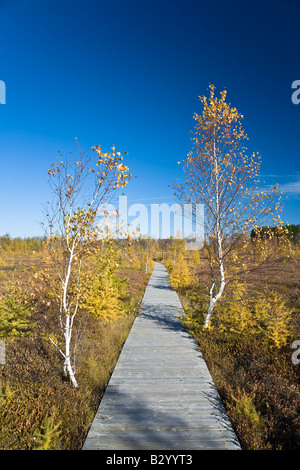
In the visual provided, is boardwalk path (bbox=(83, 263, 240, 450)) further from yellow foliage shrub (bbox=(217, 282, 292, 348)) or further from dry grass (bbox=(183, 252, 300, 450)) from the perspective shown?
yellow foliage shrub (bbox=(217, 282, 292, 348))

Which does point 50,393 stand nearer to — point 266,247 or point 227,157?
point 266,247

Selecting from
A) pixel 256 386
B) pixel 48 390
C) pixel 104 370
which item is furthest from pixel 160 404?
pixel 48 390

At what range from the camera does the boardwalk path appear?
3.66 meters

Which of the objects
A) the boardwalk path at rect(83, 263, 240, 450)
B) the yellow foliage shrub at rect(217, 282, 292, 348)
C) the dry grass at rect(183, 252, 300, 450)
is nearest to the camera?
the boardwalk path at rect(83, 263, 240, 450)

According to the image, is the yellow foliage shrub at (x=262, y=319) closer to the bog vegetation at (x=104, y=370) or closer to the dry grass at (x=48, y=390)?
the bog vegetation at (x=104, y=370)

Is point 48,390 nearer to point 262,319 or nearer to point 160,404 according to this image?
point 160,404

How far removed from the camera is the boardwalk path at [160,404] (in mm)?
3662

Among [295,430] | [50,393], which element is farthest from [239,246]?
[50,393]

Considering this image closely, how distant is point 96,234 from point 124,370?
380 centimetres

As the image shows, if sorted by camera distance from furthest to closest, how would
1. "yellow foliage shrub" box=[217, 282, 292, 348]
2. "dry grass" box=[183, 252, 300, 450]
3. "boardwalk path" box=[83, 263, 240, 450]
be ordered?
"yellow foliage shrub" box=[217, 282, 292, 348] → "dry grass" box=[183, 252, 300, 450] → "boardwalk path" box=[83, 263, 240, 450]

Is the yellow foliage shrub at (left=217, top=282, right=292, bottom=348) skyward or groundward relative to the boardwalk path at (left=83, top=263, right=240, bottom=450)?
skyward

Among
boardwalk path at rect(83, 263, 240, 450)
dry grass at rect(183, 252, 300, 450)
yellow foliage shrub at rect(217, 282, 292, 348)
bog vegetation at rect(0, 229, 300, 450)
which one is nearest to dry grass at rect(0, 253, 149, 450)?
bog vegetation at rect(0, 229, 300, 450)

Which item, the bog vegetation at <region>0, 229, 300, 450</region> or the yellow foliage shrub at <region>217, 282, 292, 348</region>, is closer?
the bog vegetation at <region>0, 229, 300, 450</region>
